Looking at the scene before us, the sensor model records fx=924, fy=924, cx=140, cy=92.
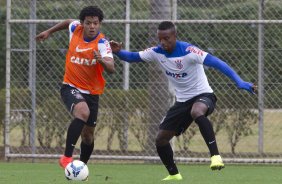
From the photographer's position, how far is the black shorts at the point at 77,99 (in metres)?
9.72

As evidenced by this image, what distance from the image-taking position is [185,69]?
9.79m

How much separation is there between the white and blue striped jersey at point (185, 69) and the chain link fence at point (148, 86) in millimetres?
3102

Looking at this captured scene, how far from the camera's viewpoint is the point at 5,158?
532 inches

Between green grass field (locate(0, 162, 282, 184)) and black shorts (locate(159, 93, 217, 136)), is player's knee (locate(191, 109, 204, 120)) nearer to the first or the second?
black shorts (locate(159, 93, 217, 136))

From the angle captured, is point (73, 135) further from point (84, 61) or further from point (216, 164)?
point (216, 164)

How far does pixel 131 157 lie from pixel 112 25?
6.61 ft

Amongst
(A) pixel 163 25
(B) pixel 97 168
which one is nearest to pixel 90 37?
(A) pixel 163 25

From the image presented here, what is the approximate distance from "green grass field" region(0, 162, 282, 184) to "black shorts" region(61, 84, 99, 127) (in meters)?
0.69

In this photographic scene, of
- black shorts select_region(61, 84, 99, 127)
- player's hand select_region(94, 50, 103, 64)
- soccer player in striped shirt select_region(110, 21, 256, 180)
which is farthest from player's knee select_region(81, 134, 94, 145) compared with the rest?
player's hand select_region(94, 50, 103, 64)

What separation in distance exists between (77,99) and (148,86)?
3.75m

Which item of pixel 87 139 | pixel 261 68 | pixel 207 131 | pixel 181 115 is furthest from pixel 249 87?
pixel 261 68

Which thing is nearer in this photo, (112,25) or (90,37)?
(90,37)

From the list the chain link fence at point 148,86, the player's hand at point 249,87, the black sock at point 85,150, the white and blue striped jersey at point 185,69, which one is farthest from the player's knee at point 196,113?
the chain link fence at point 148,86

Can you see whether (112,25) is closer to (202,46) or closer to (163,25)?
(202,46)
